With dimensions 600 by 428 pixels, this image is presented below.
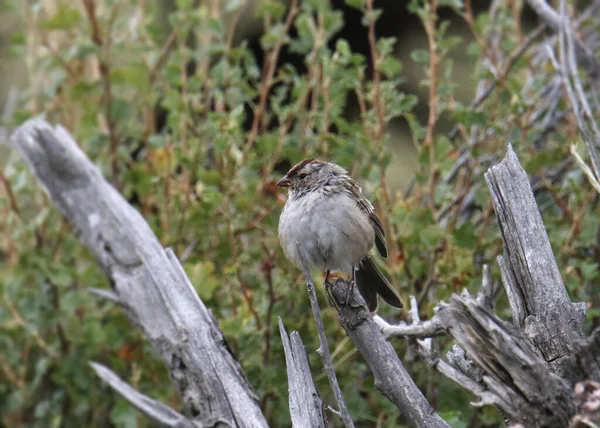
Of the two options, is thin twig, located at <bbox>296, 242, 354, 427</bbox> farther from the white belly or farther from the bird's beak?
the bird's beak

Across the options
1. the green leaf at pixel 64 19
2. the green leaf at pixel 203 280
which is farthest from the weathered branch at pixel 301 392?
the green leaf at pixel 64 19

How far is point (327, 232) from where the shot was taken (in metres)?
3.33

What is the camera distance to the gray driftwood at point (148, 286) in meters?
3.22

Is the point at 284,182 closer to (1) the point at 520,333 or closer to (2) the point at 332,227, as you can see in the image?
(2) the point at 332,227

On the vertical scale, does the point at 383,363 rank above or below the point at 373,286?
above

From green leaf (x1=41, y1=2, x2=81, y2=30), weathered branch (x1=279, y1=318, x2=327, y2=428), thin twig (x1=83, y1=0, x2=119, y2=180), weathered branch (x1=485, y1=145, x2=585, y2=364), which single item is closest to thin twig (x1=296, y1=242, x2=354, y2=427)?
weathered branch (x1=279, y1=318, x2=327, y2=428)

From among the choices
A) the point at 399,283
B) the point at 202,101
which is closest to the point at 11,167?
the point at 202,101

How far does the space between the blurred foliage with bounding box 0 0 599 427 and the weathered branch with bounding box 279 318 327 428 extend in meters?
0.84

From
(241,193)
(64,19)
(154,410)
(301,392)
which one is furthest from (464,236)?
(64,19)

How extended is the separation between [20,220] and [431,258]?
7.04ft

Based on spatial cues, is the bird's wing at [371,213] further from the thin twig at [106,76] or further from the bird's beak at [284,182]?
the thin twig at [106,76]

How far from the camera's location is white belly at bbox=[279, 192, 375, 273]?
3328mm

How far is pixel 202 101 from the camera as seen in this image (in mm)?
4605

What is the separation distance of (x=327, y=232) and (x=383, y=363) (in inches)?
30.3
